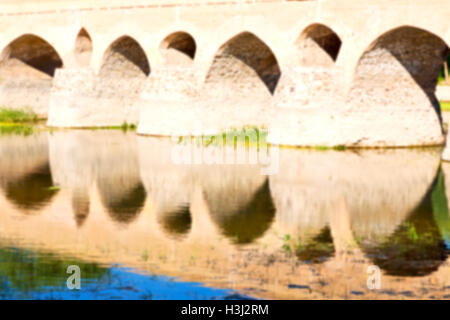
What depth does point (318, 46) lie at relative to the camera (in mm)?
20547

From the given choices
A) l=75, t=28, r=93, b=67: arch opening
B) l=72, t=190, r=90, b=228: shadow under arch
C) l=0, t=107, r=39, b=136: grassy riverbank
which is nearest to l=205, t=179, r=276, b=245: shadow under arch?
l=72, t=190, r=90, b=228: shadow under arch

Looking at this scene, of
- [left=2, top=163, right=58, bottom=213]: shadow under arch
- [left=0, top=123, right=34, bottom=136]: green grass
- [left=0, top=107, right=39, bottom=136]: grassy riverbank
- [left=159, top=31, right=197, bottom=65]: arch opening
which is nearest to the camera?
[left=2, top=163, right=58, bottom=213]: shadow under arch

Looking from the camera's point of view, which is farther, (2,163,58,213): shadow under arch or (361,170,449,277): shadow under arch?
(2,163,58,213): shadow under arch

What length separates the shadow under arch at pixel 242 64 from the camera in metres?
22.1

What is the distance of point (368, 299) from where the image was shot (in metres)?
8.56

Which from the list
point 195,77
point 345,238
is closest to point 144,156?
point 195,77

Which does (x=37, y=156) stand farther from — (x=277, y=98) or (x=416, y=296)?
(x=416, y=296)

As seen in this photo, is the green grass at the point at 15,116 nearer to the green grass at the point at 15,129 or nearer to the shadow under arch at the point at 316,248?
the green grass at the point at 15,129

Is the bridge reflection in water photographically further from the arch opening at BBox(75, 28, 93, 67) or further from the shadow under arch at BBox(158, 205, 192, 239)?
the arch opening at BBox(75, 28, 93, 67)

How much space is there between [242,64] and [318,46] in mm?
2768

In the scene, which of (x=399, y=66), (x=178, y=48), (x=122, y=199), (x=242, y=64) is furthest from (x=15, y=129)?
(x=122, y=199)

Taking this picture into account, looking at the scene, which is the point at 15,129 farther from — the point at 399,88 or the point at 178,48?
the point at 399,88

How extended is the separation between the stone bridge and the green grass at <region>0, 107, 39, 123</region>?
64 cm

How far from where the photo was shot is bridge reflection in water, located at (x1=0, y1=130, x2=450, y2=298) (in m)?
9.58
